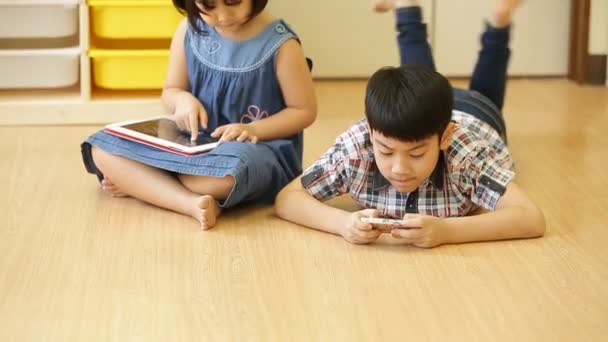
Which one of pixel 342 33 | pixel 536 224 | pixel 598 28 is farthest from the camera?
pixel 342 33

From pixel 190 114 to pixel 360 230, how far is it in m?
0.41

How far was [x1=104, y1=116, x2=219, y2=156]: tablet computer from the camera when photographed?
164cm

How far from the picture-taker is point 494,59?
6.22 feet

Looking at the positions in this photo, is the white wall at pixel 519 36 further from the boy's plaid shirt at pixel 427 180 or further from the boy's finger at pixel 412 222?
the boy's finger at pixel 412 222

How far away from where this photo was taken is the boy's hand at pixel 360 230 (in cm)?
146

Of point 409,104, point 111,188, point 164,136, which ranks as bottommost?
point 111,188

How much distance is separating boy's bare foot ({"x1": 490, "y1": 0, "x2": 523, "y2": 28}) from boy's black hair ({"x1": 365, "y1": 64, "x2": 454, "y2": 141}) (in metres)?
0.44

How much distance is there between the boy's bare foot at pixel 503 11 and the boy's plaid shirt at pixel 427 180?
35 centimetres

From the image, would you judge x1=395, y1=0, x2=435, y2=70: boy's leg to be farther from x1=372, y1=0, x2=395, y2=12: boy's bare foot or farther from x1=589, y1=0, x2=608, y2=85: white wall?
x1=589, y1=0, x2=608, y2=85: white wall

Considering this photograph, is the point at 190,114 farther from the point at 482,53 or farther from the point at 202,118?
the point at 482,53

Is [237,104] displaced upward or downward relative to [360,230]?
upward

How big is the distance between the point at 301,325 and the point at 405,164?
0.32 m

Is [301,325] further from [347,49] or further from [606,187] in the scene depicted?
[347,49]

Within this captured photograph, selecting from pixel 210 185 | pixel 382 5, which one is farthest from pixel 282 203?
pixel 382 5
